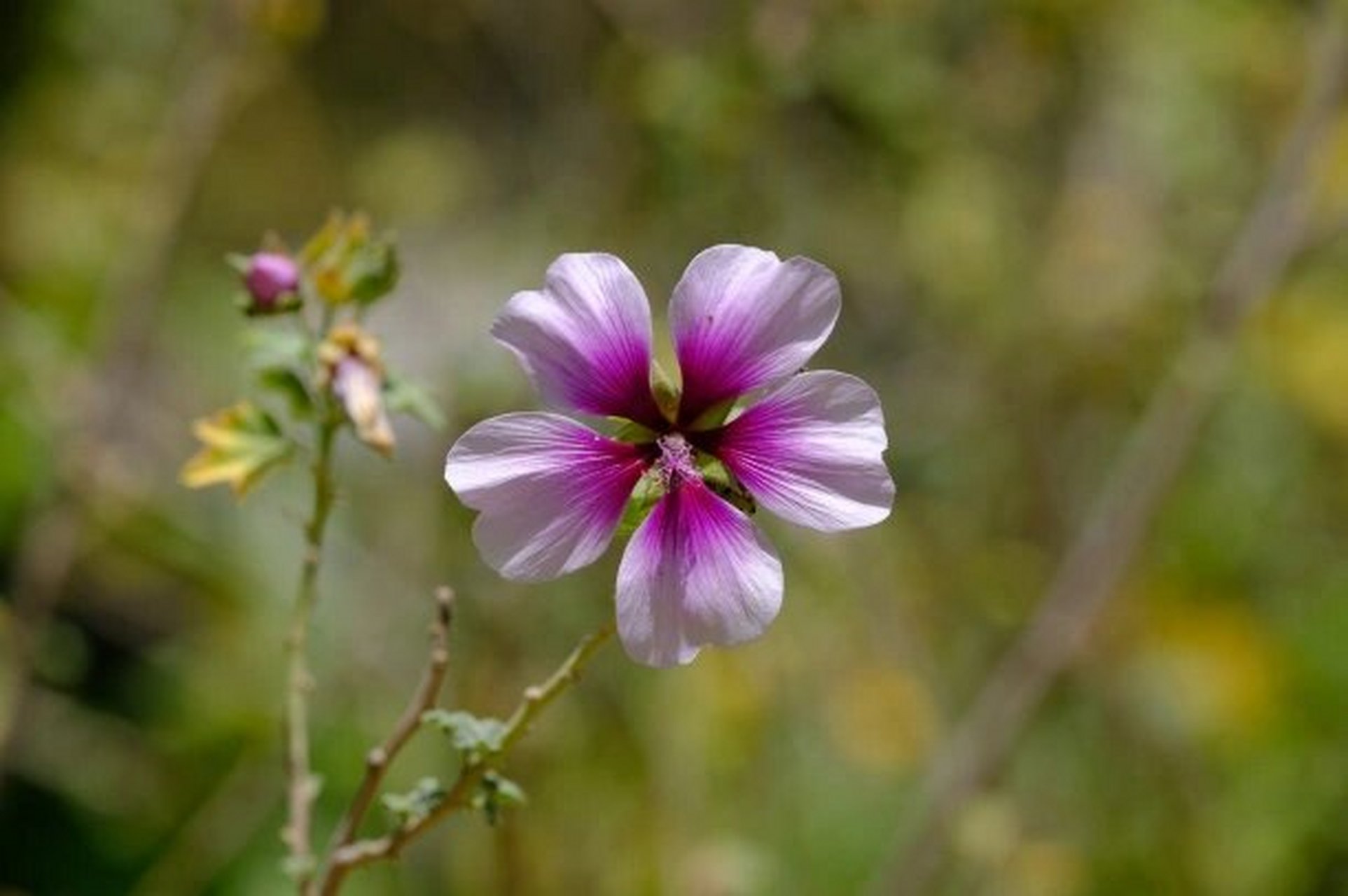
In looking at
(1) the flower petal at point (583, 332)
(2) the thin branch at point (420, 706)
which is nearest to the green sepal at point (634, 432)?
(1) the flower petal at point (583, 332)

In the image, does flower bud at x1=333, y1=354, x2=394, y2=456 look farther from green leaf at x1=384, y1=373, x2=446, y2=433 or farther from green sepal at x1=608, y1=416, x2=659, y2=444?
green sepal at x1=608, y1=416, x2=659, y2=444

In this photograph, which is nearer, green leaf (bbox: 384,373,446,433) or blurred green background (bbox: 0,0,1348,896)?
green leaf (bbox: 384,373,446,433)

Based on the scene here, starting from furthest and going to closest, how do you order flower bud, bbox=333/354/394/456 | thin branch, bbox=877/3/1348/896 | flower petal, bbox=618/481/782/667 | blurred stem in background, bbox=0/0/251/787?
thin branch, bbox=877/3/1348/896, blurred stem in background, bbox=0/0/251/787, flower bud, bbox=333/354/394/456, flower petal, bbox=618/481/782/667

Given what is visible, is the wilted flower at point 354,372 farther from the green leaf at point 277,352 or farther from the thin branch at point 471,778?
the thin branch at point 471,778

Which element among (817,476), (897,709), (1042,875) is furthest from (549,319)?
(897,709)

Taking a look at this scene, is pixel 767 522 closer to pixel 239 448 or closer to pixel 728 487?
pixel 239 448

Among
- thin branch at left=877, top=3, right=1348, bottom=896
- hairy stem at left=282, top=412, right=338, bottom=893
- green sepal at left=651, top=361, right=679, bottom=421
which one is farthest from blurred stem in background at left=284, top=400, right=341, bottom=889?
thin branch at left=877, top=3, right=1348, bottom=896

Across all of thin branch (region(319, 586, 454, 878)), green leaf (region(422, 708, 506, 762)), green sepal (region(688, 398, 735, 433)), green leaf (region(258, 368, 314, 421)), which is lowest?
green leaf (region(422, 708, 506, 762))

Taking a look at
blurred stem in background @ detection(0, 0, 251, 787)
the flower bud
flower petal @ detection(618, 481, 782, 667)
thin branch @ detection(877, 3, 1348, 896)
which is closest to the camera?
flower petal @ detection(618, 481, 782, 667)
